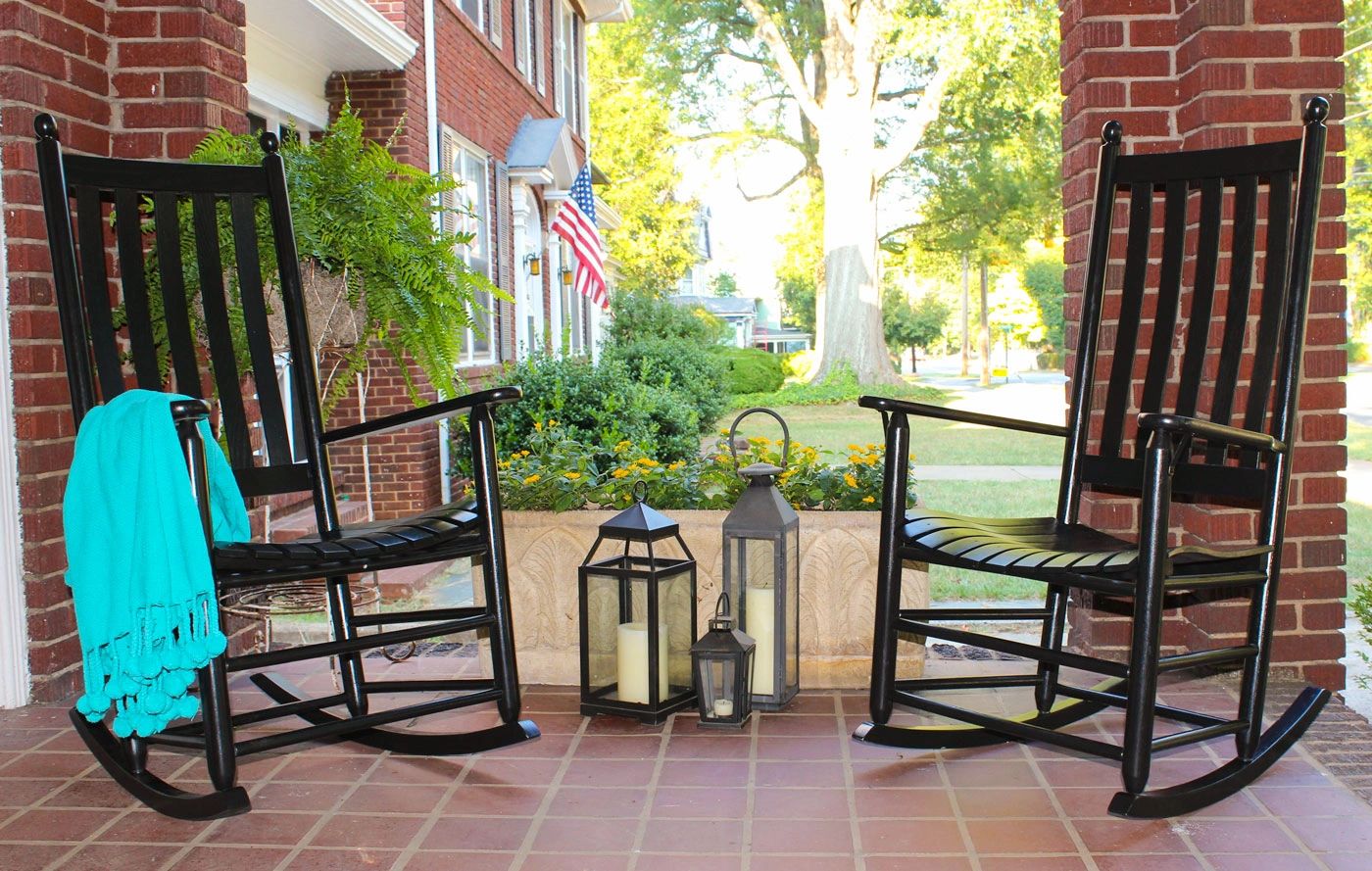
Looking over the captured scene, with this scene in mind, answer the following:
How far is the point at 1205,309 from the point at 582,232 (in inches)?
323

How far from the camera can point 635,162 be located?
69.1 feet

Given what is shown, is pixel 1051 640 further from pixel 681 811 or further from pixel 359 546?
pixel 359 546

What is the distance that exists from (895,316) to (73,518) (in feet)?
130

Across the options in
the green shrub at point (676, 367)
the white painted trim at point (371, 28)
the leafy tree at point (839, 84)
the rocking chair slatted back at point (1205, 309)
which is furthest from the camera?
the leafy tree at point (839, 84)

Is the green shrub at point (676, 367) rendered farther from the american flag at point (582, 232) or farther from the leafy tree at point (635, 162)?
the leafy tree at point (635, 162)

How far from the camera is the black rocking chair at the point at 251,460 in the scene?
6.97 feet

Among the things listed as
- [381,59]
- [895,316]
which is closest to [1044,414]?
[381,59]

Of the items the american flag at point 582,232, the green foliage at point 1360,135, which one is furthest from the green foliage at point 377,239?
the green foliage at point 1360,135

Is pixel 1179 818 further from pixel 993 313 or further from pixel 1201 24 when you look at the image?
pixel 993 313

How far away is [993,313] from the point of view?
105 feet

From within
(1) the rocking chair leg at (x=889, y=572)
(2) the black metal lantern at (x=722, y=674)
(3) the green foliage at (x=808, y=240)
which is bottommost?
(2) the black metal lantern at (x=722, y=674)

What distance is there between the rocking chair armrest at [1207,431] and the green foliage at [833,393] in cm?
1269

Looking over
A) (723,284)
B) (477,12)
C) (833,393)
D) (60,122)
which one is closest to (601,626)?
(60,122)

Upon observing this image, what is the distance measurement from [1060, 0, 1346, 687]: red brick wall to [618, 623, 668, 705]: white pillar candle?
114cm
